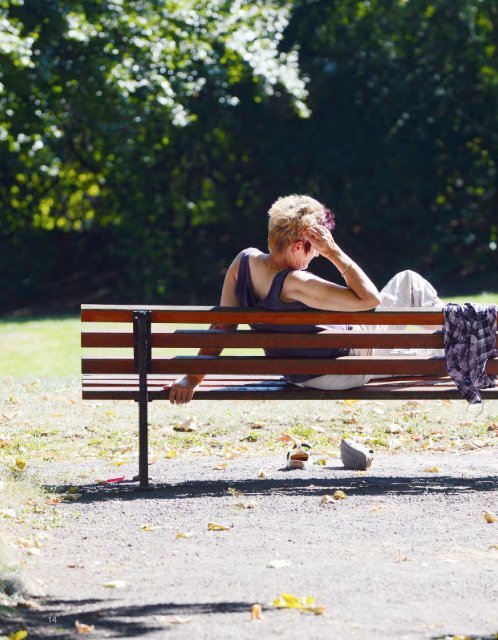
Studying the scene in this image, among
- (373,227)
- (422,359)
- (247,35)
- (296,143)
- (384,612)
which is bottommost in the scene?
(384,612)

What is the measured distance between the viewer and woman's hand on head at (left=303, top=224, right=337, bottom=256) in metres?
5.67

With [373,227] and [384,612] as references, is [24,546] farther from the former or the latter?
[373,227]

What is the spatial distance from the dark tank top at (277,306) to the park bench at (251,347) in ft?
0.30

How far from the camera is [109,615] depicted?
12.9 feet

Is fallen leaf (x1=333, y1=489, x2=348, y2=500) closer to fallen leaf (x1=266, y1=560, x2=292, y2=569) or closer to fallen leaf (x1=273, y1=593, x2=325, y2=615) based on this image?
fallen leaf (x1=266, y1=560, x2=292, y2=569)

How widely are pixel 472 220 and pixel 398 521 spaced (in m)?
13.1

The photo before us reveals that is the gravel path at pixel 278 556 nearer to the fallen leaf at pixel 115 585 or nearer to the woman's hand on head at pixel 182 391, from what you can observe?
the fallen leaf at pixel 115 585

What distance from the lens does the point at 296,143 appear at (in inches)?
698

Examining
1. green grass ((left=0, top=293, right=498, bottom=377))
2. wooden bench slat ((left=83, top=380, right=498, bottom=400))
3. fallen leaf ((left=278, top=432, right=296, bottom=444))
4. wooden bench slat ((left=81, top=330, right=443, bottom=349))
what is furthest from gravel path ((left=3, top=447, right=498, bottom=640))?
green grass ((left=0, top=293, right=498, bottom=377))

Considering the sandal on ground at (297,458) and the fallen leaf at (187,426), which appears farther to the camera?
Answer: the fallen leaf at (187,426)

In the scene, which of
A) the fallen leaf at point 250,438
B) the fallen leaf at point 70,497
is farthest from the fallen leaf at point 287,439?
the fallen leaf at point 70,497

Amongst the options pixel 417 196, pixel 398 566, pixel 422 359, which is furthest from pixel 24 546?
pixel 417 196

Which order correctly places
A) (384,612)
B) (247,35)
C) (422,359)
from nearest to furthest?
1. (384,612)
2. (422,359)
3. (247,35)

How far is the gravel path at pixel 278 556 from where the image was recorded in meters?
3.84
